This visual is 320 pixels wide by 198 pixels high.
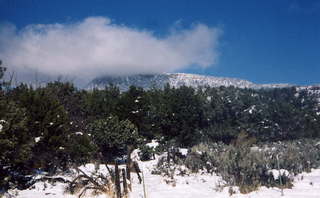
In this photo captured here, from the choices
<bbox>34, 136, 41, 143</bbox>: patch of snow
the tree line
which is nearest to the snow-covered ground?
the tree line

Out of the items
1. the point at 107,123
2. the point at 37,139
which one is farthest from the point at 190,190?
the point at 107,123

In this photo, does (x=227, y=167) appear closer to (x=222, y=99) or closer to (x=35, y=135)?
(x=35, y=135)

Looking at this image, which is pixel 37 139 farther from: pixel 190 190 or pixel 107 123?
pixel 190 190

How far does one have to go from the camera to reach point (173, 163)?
21641 millimetres

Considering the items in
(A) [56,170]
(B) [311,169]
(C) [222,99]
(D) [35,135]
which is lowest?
(B) [311,169]

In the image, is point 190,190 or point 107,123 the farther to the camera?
point 107,123

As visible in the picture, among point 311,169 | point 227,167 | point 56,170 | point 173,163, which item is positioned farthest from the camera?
point 173,163

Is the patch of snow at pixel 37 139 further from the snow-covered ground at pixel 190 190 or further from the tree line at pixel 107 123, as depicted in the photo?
the snow-covered ground at pixel 190 190

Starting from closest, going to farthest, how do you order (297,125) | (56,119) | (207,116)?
1. (56,119)
2. (207,116)
3. (297,125)

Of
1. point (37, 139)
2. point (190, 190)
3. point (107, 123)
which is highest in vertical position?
point (107, 123)

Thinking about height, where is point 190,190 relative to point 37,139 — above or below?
below

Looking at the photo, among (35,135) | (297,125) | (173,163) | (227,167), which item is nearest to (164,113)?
(173,163)

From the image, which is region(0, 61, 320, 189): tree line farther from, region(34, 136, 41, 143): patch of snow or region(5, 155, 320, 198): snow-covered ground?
region(5, 155, 320, 198): snow-covered ground

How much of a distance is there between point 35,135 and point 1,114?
4169 mm
